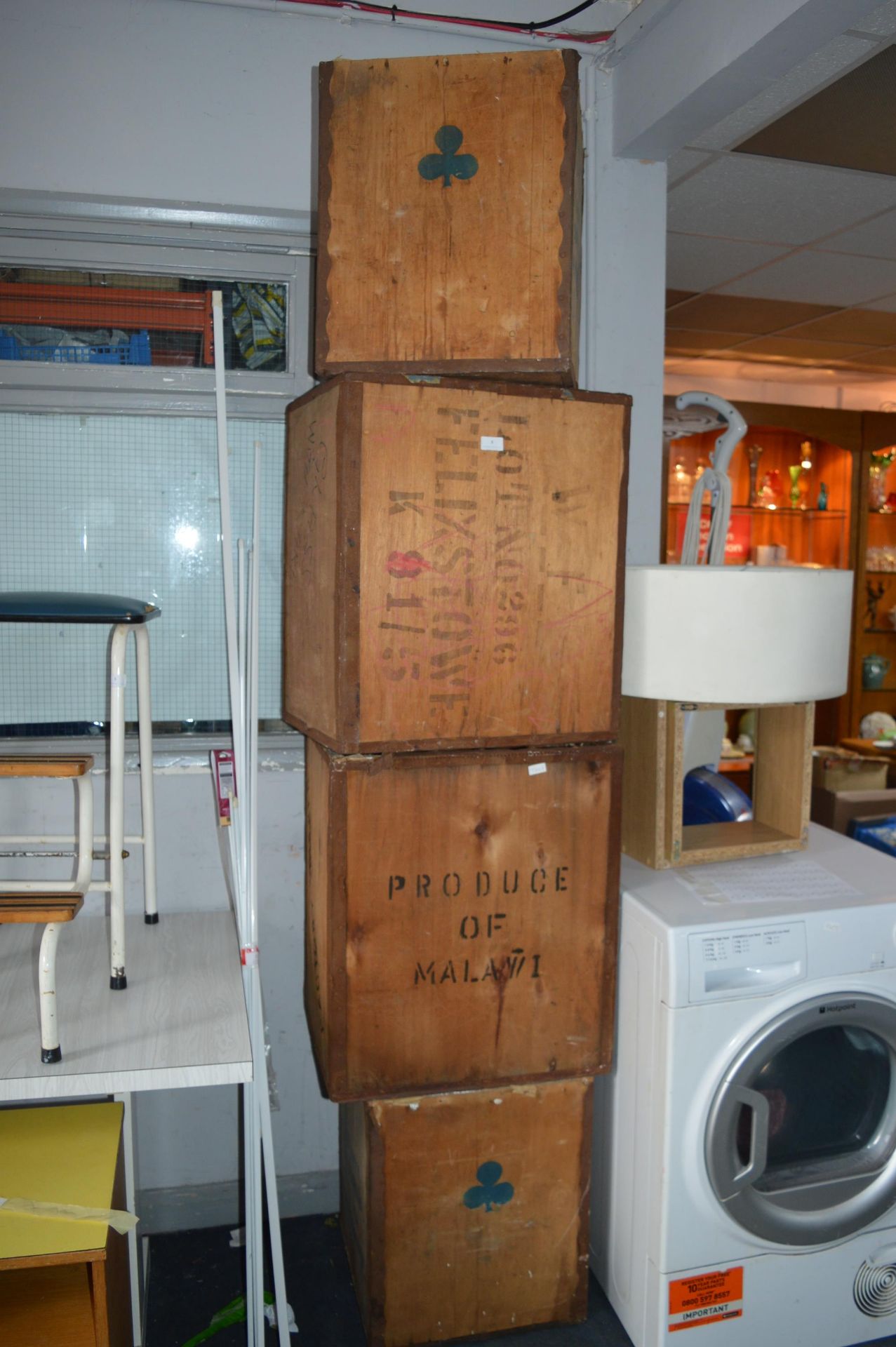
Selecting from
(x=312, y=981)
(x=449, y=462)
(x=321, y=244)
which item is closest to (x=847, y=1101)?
(x=312, y=981)

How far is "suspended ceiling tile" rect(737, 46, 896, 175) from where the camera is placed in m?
2.06

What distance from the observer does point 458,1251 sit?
5.93 ft

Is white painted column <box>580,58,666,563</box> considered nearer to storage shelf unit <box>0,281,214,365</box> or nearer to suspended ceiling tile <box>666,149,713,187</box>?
suspended ceiling tile <box>666,149,713,187</box>

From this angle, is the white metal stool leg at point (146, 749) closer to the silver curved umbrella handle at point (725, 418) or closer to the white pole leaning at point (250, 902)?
the white pole leaning at point (250, 902)

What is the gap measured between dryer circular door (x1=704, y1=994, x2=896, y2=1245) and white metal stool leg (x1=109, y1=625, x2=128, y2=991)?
1082 millimetres

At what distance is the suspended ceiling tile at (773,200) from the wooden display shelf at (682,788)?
1.46 m

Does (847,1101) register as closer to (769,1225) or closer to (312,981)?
(769,1225)

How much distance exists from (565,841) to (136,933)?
2.96ft

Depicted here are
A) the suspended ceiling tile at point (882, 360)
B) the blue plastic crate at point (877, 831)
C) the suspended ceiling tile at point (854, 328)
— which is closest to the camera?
the blue plastic crate at point (877, 831)

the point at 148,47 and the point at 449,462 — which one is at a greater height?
the point at 148,47

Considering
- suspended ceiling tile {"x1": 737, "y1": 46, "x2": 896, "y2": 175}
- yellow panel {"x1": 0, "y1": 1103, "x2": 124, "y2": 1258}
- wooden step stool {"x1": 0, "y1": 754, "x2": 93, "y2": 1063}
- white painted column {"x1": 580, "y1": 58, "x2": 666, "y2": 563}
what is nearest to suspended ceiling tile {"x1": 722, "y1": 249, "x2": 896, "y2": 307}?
suspended ceiling tile {"x1": 737, "y1": 46, "x2": 896, "y2": 175}

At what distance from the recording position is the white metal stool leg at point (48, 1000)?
1447 mm

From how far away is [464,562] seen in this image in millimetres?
1585

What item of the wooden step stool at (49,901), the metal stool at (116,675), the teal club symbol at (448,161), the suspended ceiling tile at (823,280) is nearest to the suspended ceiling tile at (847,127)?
the suspended ceiling tile at (823,280)
